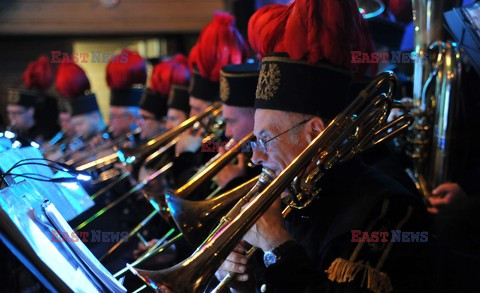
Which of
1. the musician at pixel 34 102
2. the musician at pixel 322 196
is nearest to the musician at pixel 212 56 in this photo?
the musician at pixel 322 196

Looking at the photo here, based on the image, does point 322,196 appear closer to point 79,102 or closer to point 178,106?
point 178,106

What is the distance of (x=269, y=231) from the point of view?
1.56 m

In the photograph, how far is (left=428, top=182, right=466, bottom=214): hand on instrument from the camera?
256 centimetres

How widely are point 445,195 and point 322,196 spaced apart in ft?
3.69

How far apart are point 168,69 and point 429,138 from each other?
7.75 feet

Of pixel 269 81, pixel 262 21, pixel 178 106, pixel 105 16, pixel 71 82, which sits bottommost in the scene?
pixel 71 82

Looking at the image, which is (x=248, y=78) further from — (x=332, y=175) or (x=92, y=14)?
(x=92, y=14)

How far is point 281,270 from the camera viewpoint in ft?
4.89

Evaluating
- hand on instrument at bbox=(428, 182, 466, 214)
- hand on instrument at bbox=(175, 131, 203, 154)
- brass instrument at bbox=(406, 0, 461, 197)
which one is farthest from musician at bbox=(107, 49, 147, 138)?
hand on instrument at bbox=(428, 182, 466, 214)

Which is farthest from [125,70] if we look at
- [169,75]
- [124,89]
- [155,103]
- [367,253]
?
[367,253]

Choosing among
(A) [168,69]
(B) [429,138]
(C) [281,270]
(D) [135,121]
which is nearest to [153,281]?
(C) [281,270]

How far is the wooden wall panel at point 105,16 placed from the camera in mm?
6691

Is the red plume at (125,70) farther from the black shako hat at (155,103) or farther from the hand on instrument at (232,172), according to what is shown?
the hand on instrument at (232,172)

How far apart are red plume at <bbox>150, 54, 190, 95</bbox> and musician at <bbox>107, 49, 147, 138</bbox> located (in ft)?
1.80
